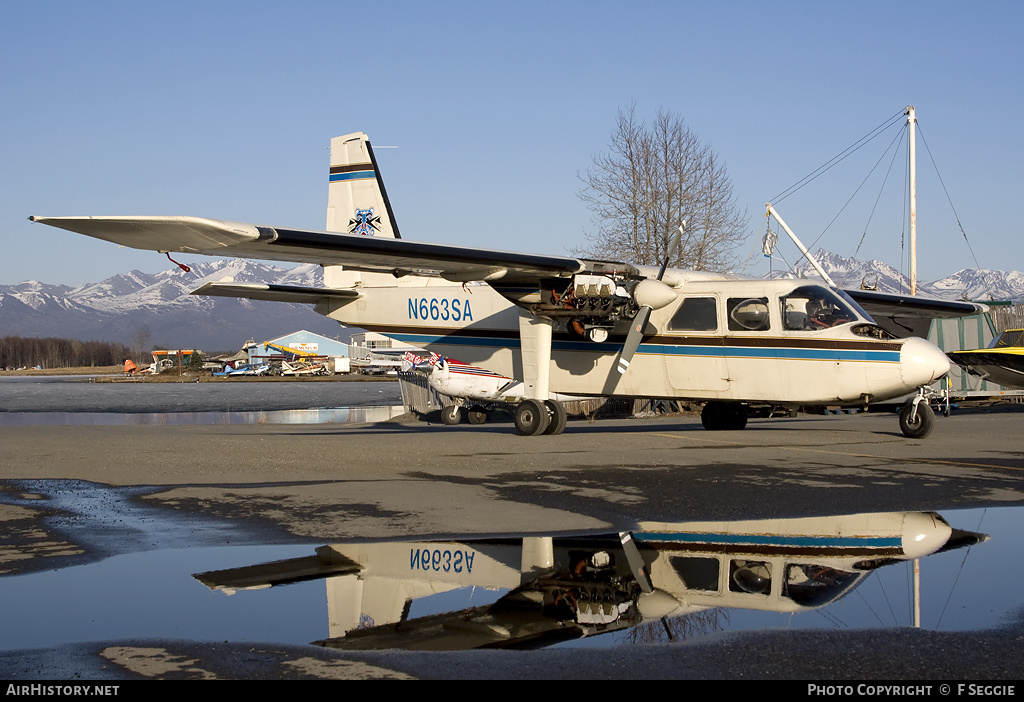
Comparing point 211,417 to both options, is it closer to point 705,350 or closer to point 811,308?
point 705,350

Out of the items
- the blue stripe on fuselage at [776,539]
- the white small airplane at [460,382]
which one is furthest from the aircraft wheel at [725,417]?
the blue stripe on fuselage at [776,539]

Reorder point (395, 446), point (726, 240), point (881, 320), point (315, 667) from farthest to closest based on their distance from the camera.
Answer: point (726, 240)
point (881, 320)
point (395, 446)
point (315, 667)

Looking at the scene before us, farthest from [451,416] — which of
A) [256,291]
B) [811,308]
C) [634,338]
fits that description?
[811,308]

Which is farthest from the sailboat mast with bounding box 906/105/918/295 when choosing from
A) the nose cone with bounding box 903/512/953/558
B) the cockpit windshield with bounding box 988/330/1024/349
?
the nose cone with bounding box 903/512/953/558

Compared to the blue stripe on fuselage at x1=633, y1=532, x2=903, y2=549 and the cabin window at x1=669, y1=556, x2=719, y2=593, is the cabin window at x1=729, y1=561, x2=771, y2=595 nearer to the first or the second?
the cabin window at x1=669, y1=556, x2=719, y2=593

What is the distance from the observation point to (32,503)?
7809 mm

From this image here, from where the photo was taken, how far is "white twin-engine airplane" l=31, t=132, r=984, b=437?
13797 mm

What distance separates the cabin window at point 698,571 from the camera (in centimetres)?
494

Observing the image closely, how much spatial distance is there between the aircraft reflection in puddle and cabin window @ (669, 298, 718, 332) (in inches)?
355

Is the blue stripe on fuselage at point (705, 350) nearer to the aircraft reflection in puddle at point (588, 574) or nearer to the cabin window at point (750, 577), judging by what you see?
the aircraft reflection in puddle at point (588, 574)

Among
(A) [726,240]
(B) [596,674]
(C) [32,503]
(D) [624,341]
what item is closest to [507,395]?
A: (D) [624,341]
